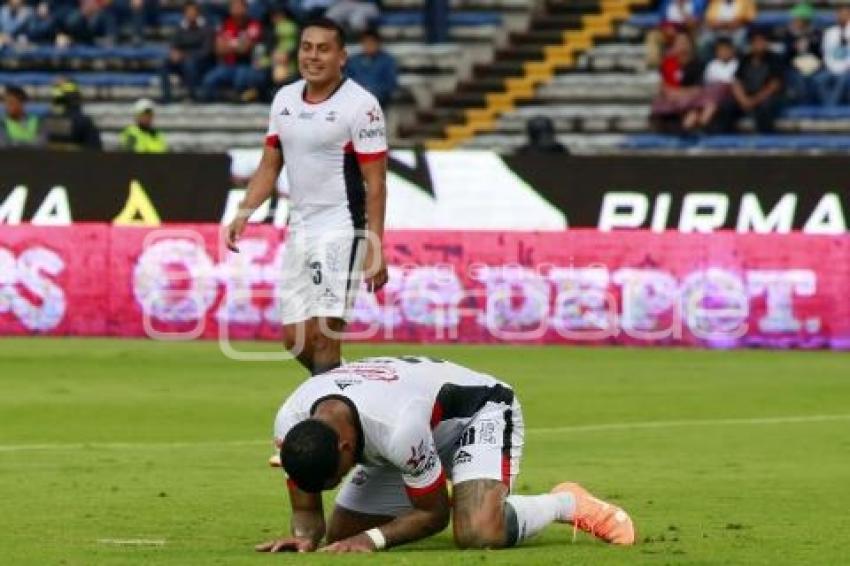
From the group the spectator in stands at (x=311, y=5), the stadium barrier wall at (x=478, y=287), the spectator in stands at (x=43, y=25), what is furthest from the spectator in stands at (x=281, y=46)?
the stadium barrier wall at (x=478, y=287)

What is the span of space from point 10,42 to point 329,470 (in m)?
28.8

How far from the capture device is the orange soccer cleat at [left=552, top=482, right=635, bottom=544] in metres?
10.8

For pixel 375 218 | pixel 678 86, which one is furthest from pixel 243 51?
pixel 375 218

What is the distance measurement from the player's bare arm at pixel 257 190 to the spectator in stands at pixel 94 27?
881 inches

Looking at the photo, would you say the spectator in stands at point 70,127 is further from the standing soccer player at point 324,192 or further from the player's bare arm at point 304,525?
the player's bare arm at point 304,525

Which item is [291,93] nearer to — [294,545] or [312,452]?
[294,545]

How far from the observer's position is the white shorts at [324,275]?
48.9ft

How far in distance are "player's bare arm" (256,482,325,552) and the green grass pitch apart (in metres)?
0.15

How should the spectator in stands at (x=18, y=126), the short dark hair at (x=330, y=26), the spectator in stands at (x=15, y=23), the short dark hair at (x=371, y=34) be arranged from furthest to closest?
the spectator in stands at (x=15, y=23) → the short dark hair at (x=371, y=34) → the spectator in stands at (x=18, y=126) → the short dark hair at (x=330, y=26)

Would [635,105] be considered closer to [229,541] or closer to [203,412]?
[203,412]

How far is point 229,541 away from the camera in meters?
11.0

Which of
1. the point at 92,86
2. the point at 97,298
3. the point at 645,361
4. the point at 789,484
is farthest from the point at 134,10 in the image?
the point at 789,484

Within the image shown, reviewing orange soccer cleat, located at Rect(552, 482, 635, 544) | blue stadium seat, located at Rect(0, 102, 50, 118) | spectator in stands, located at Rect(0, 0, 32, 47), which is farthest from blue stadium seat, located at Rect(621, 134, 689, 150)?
orange soccer cleat, located at Rect(552, 482, 635, 544)

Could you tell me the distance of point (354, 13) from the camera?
34188 mm
